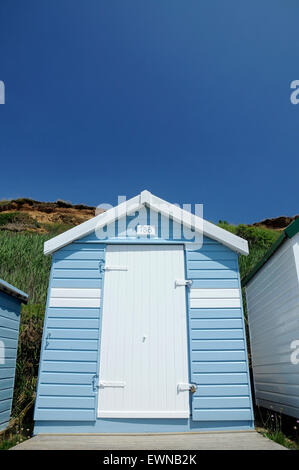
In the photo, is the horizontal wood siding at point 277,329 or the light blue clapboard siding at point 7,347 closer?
the horizontal wood siding at point 277,329

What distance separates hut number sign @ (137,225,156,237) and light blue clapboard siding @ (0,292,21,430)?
2400 millimetres

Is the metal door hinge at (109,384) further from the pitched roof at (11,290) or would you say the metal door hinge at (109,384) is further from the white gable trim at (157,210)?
the white gable trim at (157,210)

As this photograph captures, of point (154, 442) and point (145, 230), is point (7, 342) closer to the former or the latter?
point (154, 442)

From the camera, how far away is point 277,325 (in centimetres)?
501

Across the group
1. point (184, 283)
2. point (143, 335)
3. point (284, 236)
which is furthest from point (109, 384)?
point (284, 236)

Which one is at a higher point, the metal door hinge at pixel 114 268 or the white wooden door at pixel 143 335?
the metal door hinge at pixel 114 268

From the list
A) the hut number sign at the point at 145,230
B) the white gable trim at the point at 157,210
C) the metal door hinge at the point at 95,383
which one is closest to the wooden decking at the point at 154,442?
the metal door hinge at the point at 95,383

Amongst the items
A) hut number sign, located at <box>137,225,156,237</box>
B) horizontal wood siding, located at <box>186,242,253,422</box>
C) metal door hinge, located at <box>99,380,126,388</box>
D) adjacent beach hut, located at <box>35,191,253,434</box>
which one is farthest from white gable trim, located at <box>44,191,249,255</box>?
metal door hinge, located at <box>99,380,126,388</box>

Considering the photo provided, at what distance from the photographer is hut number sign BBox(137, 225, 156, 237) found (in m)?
5.12

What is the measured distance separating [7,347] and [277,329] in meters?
4.40

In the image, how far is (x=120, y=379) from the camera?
4.37 m

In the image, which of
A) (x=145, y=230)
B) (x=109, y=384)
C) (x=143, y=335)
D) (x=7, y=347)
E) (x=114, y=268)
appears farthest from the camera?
(x=145, y=230)

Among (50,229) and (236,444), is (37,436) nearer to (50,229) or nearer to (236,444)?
(236,444)

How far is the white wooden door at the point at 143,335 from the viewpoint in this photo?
4266mm
